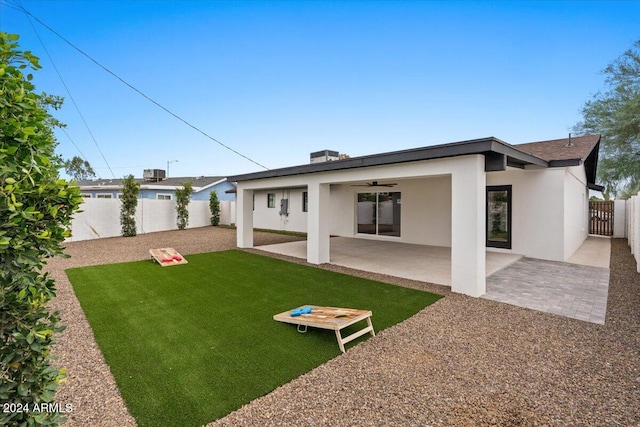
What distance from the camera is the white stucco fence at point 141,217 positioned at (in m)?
14.3

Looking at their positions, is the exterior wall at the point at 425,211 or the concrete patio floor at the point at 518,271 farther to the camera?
the exterior wall at the point at 425,211

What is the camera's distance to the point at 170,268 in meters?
8.69

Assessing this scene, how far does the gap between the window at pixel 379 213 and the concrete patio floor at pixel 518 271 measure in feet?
4.70

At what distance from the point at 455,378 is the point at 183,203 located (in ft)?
59.5

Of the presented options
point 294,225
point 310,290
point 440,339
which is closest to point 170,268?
point 310,290

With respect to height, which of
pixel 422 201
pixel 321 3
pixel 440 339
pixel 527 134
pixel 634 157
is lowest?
pixel 440 339

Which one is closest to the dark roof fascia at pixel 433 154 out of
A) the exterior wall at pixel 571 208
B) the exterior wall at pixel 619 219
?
the exterior wall at pixel 571 208

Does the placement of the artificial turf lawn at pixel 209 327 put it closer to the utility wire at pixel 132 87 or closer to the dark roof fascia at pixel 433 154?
the dark roof fascia at pixel 433 154

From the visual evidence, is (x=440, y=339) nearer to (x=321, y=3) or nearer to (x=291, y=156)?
(x=321, y=3)

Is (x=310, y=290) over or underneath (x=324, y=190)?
underneath

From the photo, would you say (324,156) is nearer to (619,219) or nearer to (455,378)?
(455,378)

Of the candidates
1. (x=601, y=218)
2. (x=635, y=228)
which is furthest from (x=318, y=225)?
(x=601, y=218)

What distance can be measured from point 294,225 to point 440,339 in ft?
50.7

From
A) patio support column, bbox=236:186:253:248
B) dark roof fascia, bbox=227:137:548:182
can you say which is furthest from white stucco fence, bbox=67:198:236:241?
dark roof fascia, bbox=227:137:548:182
